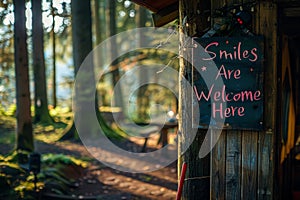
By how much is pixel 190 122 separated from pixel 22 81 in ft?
18.2

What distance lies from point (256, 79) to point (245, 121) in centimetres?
40

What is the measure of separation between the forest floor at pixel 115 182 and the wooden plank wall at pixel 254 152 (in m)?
3.62

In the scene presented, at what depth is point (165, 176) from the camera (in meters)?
9.13

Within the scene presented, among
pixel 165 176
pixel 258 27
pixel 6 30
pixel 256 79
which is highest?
pixel 6 30

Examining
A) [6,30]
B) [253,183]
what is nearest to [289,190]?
[253,183]

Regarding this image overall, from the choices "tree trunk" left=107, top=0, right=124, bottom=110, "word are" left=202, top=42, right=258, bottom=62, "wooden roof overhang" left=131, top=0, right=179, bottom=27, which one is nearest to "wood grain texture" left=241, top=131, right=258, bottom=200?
"word are" left=202, top=42, right=258, bottom=62

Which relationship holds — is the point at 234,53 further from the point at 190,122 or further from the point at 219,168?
the point at 219,168

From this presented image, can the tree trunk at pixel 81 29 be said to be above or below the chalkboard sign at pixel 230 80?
above

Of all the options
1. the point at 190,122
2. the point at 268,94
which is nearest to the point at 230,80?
the point at 268,94

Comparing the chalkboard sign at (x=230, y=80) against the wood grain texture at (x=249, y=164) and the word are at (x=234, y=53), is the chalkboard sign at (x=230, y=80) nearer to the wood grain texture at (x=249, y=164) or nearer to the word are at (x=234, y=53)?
the word are at (x=234, y=53)

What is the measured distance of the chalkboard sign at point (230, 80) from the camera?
3787 millimetres

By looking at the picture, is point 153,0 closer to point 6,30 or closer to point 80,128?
point 80,128

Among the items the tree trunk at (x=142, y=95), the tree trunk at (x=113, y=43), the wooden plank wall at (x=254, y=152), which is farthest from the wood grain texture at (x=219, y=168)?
the tree trunk at (x=142, y=95)

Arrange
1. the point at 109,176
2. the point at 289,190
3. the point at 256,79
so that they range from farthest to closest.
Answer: the point at 109,176 → the point at 289,190 → the point at 256,79
